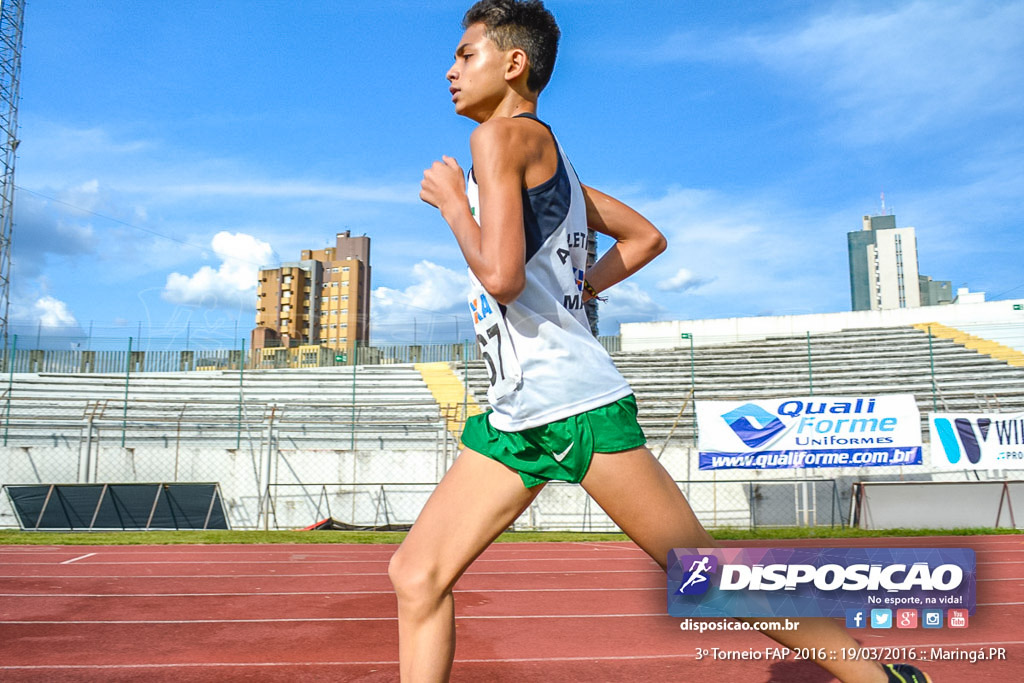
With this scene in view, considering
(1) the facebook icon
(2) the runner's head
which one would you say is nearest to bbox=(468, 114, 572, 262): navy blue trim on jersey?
(2) the runner's head

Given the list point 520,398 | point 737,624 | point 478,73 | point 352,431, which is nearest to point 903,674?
point 737,624

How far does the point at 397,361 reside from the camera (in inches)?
1019

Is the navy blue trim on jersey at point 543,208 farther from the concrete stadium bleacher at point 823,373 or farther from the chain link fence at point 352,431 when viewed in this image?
the concrete stadium bleacher at point 823,373

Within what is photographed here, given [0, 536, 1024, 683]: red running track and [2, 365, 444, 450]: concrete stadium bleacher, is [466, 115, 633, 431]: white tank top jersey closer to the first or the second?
[0, 536, 1024, 683]: red running track

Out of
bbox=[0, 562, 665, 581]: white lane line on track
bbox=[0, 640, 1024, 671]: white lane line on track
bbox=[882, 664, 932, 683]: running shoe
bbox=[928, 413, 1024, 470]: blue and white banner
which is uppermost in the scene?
bbox=[928, 413, 1024, 470]: blue and white banner

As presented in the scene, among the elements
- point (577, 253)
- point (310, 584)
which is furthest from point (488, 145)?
point (310, 584)

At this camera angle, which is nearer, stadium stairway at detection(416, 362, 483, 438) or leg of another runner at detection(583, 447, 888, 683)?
leg of another runner at detection(583, 447, 888, 683)

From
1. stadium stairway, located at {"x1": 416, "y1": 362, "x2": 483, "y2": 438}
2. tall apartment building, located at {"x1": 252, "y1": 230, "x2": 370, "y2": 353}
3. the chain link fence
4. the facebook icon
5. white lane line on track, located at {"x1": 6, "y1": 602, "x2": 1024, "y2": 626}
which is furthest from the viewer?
tall apartment building, located at {"x1": 252, "y1": 230, "x2": 370, "y2": 353}

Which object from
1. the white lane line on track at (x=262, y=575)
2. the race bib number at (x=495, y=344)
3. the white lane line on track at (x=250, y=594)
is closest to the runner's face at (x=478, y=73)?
the race bib number at (x=495, y=344)

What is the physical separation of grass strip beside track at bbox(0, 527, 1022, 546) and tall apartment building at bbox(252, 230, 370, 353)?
68134mm

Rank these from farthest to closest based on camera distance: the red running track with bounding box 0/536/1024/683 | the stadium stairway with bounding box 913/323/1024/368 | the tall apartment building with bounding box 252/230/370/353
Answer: the tall apartment building with bounding box 252/230/370/353, the stadium stairway with bounding box 913/323/1024/368, the red running track with bounding box 0/536/1024/683

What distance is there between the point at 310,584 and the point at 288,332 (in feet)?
254

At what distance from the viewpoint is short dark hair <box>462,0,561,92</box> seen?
1.94 metres

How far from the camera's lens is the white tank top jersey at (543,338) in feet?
5.90
